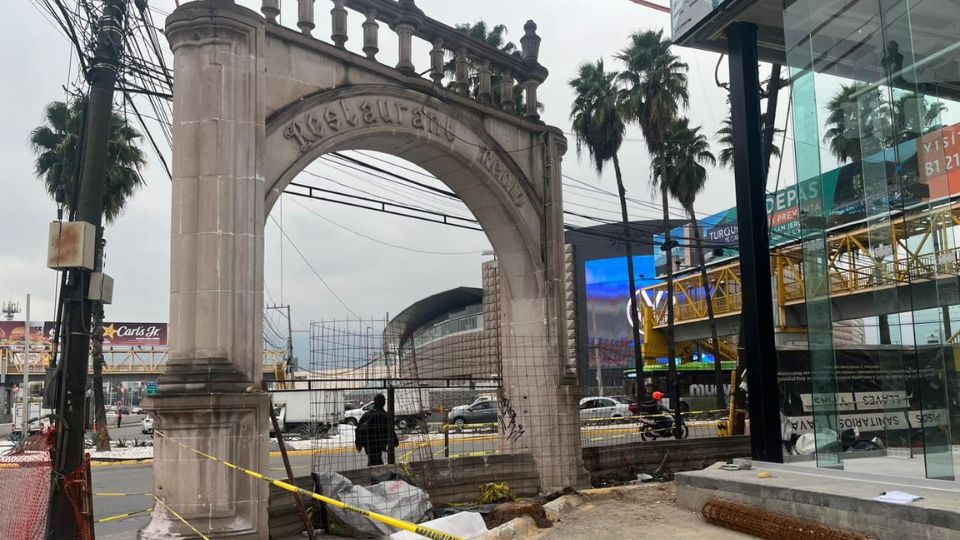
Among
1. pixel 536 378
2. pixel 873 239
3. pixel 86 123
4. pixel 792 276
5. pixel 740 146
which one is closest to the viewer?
pixel 86 123

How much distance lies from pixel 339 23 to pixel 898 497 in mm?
8524

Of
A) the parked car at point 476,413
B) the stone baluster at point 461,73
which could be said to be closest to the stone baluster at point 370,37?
the stone baluster at point 461,73

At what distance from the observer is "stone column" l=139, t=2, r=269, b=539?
8000 mm

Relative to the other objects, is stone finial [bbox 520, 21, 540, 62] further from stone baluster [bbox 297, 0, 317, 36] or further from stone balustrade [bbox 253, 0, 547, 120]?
stone baluster [bbox 297, 0, 317, 36]

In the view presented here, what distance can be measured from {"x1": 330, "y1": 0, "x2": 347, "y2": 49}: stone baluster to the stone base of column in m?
4.86

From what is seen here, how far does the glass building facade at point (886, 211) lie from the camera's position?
7.95m

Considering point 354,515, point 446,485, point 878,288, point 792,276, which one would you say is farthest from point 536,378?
point 792,276

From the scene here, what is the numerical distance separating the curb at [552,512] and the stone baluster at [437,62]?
6.26 metres

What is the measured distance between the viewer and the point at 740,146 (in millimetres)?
10930

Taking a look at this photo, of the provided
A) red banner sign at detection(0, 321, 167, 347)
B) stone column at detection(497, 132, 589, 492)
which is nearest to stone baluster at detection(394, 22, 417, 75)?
stone column at detection(497, 132, 589, 492)

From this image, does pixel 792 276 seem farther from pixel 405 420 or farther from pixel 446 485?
pixel 446 485

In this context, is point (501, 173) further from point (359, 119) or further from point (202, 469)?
point (202, 469)

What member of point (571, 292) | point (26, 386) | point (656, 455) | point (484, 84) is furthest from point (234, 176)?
Answer: point (571, 292)

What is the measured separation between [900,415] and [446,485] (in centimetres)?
603
